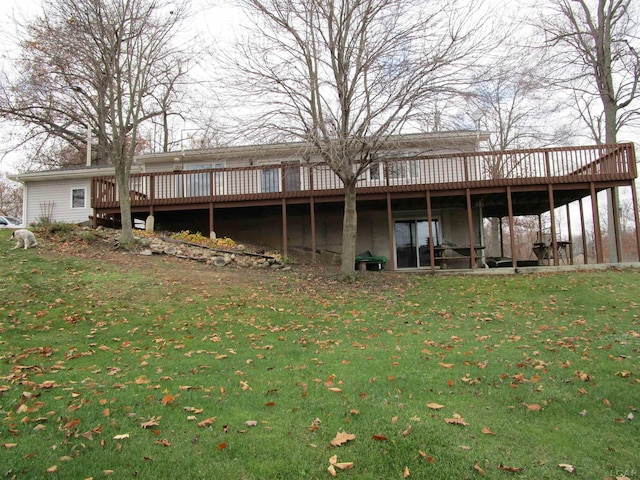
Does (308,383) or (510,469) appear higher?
(308,383)

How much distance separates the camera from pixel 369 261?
15055 millimetres

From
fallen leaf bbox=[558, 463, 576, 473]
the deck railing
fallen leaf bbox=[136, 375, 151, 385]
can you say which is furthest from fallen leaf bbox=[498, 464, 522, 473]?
the deck railing

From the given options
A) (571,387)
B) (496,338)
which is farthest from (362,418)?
(496,338)

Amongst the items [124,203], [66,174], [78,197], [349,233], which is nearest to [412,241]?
[349,233]

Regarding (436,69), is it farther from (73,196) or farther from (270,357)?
(73,196)

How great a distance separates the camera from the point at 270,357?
18.8 ft

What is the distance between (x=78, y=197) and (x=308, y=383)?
20.6m

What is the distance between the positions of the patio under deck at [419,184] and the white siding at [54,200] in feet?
16.4

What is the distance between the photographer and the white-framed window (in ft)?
69.1

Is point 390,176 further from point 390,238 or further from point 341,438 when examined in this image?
point 341,438

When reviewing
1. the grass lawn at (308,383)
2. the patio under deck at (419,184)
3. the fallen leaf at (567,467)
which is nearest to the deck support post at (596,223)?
the patio under deck at (419,184)

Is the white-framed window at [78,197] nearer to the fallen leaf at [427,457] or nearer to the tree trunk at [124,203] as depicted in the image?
the tree trunk at [124,203]

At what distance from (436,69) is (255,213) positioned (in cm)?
946

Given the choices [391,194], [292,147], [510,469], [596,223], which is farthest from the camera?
[391,194]
